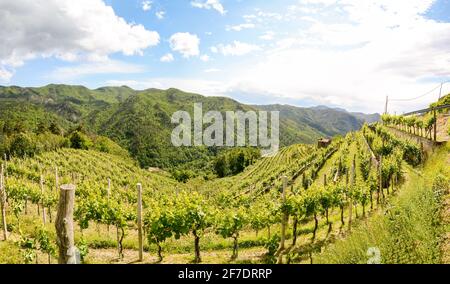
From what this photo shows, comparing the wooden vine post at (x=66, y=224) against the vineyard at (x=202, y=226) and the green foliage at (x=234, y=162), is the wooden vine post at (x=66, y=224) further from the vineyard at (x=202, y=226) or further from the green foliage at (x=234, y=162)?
the green foliage at (x=234, y=162)

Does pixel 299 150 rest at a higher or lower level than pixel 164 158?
higher

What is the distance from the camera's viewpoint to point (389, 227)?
858cm

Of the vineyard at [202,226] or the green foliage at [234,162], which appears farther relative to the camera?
the green foliage at [234,162]

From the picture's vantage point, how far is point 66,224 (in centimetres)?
491

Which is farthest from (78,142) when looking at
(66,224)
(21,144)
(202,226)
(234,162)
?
(66,224)

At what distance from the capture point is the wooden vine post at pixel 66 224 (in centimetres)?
485

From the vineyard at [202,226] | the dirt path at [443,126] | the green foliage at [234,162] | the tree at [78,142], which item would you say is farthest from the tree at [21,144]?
the dirt path at [443,126]

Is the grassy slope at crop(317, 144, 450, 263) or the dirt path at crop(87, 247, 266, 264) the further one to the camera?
the dirt path at crop(87, 247, 266, 264)

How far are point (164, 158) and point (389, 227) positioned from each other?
120794mm

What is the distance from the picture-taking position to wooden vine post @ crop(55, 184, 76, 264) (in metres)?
4.85

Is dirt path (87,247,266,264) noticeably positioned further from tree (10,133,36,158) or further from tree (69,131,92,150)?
tree (69,131,92,150)

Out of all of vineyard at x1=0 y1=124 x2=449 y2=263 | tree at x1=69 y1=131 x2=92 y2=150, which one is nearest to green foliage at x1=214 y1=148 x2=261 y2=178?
tree at x1=69 y1=131 x2=92 y2=150

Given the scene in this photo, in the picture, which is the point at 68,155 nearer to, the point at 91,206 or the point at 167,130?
the point at 91,206
